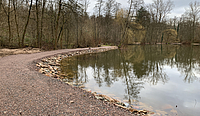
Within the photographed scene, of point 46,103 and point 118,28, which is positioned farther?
point 118,28

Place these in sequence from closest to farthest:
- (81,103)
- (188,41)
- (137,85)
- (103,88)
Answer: (81,103), (103,88), (137,85), (188,41)

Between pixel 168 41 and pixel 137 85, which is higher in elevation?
pixel 168 41

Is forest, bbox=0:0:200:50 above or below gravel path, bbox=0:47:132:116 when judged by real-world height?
above

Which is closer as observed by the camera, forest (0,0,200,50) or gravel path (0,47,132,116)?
gravel path (0,47,132,116)

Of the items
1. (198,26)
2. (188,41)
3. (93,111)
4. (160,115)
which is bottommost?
(160,115)

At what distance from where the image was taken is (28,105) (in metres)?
3.25

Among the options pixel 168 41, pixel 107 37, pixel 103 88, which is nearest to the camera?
pixel 103 88

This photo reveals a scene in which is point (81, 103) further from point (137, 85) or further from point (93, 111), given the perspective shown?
point (137, 85)

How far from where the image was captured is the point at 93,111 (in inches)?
128

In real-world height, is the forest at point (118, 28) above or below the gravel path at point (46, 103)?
above

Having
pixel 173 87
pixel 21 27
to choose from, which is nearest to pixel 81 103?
pixel 173 87

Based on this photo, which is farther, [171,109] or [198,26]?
[198,26]

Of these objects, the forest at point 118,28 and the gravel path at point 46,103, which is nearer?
the gravel path at point 46,103

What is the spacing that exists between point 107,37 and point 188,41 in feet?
85.6
